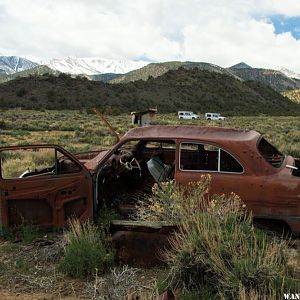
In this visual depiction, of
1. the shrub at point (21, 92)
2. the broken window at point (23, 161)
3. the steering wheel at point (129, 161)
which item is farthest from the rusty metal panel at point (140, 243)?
the shrub at point (21, 92)

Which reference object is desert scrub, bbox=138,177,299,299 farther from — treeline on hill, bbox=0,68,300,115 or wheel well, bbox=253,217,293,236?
treeline on hill, bbox=0,68,300,115

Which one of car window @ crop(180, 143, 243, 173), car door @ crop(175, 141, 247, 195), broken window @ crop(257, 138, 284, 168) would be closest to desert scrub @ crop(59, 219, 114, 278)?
car door @ crop(175, 141, 247, 195)

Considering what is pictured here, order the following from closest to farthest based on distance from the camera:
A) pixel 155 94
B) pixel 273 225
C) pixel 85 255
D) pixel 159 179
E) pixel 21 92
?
1. pixel 85 255
2. pixel 273 225
3. pixel 159 179
4. pixel 21 92
5. pixel 155 94

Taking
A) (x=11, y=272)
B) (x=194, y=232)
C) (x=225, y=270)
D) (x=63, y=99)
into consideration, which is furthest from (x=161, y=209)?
(x=63, y=99)

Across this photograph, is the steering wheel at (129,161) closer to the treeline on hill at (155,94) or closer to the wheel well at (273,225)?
the wheel well at (273,225)

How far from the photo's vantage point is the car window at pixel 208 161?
20.3 feet

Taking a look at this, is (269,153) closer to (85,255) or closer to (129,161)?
(129,161)

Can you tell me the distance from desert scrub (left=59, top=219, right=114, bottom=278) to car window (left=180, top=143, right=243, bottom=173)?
5.39 feet

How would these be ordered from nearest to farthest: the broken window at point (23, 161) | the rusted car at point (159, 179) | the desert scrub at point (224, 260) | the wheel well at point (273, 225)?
the desert scrub at point (224, 260) < the rusted car at point (159, 179) < the wheel well at point (273, 225) < the broken window at point (23, 161)

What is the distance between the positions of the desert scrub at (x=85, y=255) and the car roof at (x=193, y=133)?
5.73 feet

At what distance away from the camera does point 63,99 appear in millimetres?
74938

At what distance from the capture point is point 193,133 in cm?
650

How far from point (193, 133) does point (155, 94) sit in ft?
280

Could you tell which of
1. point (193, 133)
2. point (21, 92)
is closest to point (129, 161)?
point (193, 133)
